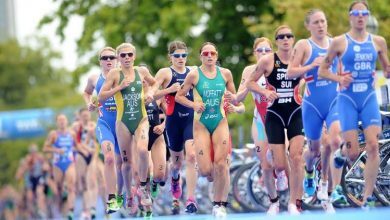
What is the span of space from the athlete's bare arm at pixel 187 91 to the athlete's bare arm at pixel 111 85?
861mm

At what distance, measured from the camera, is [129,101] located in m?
21.3

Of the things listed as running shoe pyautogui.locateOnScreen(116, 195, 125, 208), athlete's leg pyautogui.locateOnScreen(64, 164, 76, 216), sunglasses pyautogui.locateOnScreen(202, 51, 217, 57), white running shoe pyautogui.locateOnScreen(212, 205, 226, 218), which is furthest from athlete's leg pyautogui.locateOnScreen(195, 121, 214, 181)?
athlete's leg pyautogui.locateOnScreen(64, 164, 76, 216)

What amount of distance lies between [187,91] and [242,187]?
5018 millimetres

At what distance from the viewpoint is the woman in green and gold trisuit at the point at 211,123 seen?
20172 mm

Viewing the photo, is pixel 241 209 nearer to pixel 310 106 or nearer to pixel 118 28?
pixel 310 106

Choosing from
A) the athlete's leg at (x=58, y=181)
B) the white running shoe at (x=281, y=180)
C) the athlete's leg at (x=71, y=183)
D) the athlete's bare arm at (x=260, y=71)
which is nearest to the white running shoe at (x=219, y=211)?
the white running shoe at (x=281, y=180)

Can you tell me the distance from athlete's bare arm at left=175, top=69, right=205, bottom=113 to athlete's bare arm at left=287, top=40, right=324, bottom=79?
1.97 metres

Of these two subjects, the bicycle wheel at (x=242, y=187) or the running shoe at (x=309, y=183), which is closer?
the running shoe at (x=309, y=183)

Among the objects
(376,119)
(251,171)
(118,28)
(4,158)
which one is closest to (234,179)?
(251,171)

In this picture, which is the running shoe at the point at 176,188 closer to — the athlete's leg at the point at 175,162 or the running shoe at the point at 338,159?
the athlete's leg at the point at 175,162

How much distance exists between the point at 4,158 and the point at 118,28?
46875 mm

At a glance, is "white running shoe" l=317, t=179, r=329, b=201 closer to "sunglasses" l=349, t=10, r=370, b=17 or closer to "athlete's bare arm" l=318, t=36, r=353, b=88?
"athlete's bare arm" l=318, t=36, r=353, b=88

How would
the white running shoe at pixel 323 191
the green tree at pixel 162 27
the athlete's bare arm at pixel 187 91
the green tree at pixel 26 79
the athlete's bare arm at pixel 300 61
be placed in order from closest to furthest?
the athlete's bare arm at pixel 300 61 < the white running shoe at pixel 323 191 < the athlete's bare arm at pixel 187 91 < the green tree at pixel 162 27 < the green tree at pixel 26 79

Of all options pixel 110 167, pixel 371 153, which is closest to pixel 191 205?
pixel 110 167
